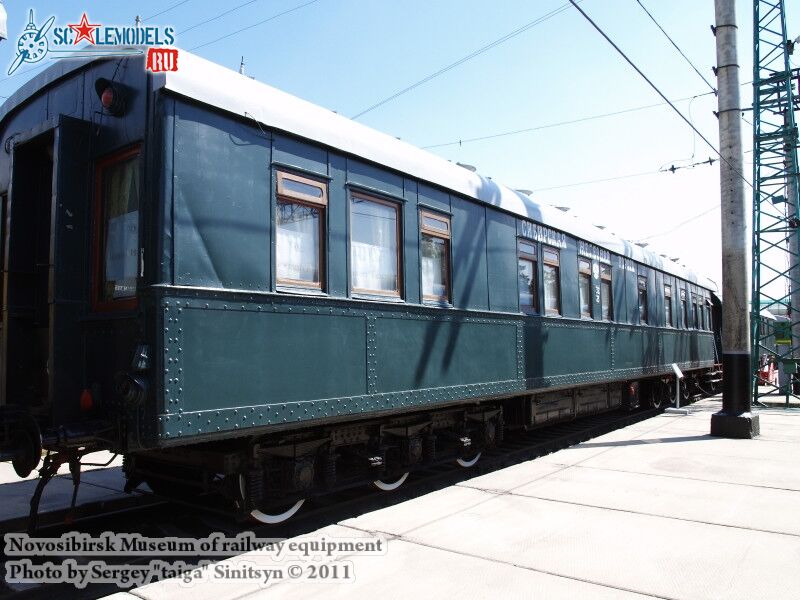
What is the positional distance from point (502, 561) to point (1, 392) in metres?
3.79

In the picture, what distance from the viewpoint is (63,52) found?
16.4 ft

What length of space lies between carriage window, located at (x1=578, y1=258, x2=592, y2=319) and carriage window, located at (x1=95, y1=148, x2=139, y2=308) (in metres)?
6.92

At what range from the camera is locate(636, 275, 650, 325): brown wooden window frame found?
1227cm

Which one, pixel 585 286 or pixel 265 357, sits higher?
pixel 585 286

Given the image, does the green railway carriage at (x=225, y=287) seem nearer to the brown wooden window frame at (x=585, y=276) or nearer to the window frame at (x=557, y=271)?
the window frame at (x=557, y=271)

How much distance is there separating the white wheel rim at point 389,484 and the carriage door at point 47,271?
9.51 ft

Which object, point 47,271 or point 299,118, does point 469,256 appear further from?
point 47,271

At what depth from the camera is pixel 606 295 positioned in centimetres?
1072

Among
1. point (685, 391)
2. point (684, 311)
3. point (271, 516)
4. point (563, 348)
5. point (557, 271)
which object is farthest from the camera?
point (685, 391)

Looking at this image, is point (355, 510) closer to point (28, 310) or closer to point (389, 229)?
point (389, 229)

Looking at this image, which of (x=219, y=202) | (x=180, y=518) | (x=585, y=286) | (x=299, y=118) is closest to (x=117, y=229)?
(x=219, y=202)

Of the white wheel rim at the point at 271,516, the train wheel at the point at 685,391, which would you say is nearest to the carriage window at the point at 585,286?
the white wheel rim at the point at 271,516

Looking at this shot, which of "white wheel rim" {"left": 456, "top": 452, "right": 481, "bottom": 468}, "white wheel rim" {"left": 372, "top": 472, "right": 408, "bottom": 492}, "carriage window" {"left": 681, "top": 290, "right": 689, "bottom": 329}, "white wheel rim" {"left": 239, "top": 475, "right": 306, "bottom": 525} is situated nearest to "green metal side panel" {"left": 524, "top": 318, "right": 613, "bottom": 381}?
"white wheel rim" {"left": 456, "top": 452, "right": 481, "bottom": 468}

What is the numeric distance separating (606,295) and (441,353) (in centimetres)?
546
